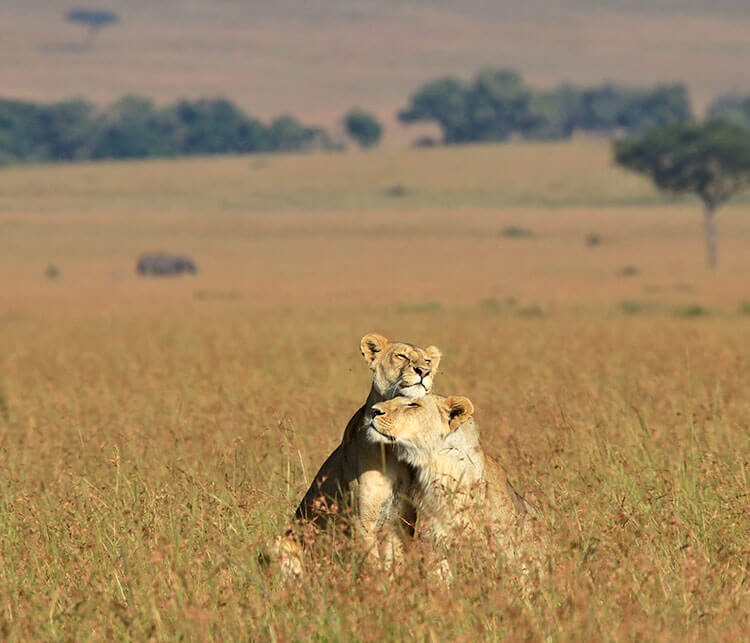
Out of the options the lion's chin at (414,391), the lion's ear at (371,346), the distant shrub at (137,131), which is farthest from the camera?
the distant shrub at (137,131)

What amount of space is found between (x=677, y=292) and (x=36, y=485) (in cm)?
3463

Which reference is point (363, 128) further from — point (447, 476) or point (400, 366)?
point (447, 476)

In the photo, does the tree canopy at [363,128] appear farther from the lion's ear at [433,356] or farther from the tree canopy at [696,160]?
the lion's ear at [433,356]

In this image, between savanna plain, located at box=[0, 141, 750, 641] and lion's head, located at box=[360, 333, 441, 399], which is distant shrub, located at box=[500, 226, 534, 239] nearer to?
savanna plain, located at box=[0, 141, 750, 641]

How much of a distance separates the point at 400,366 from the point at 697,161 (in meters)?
58.6

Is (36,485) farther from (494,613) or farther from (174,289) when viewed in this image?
(174,289)

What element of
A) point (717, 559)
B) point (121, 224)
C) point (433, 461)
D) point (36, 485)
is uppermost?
point (433, 461)

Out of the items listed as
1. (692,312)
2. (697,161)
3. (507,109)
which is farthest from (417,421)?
(507,109)

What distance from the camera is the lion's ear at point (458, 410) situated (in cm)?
468

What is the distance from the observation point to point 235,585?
16.6 ft

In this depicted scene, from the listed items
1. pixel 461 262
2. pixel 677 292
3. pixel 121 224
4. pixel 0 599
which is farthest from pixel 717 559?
pixel 121 224

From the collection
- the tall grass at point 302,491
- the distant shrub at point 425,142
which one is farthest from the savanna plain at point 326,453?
the distant shrub at point 425,142

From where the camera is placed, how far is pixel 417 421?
468 centimetres

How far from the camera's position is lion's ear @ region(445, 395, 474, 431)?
4684 millimetres
